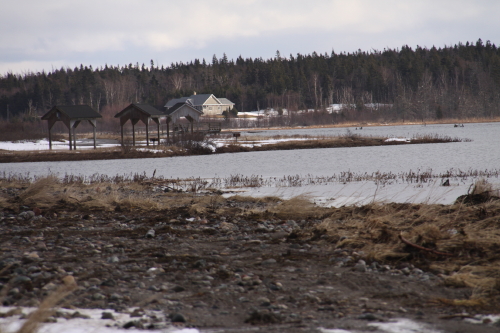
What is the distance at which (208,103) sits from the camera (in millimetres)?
107688

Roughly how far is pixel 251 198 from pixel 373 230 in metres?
6.36

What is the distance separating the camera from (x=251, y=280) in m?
5.93

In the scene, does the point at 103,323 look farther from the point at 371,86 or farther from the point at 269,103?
the point at 371,86

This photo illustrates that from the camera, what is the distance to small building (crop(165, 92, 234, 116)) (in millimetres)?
105562

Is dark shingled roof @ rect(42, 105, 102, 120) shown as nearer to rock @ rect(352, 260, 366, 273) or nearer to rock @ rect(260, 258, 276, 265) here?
rock @ rect(260, 258, 276, 265)

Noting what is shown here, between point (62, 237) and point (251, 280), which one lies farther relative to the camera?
point (62, 237)

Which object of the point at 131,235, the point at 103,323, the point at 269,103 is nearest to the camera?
the point at 103,323

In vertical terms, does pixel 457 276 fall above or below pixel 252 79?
below

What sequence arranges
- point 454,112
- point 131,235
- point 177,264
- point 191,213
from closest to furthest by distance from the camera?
point 177,264 → point 131,235 → point 191,213 → point 454,112

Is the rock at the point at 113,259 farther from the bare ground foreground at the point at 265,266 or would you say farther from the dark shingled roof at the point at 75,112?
the dark shingled roof at the point at 75,112

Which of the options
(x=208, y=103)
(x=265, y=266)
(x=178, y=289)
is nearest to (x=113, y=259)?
(x=178, y=289)

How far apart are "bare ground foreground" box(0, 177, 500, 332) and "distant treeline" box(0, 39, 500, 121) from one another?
96.8 metres

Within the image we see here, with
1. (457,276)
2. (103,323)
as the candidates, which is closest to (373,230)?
(457,276)

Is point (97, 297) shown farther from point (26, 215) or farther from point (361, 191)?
point (361, 191)
